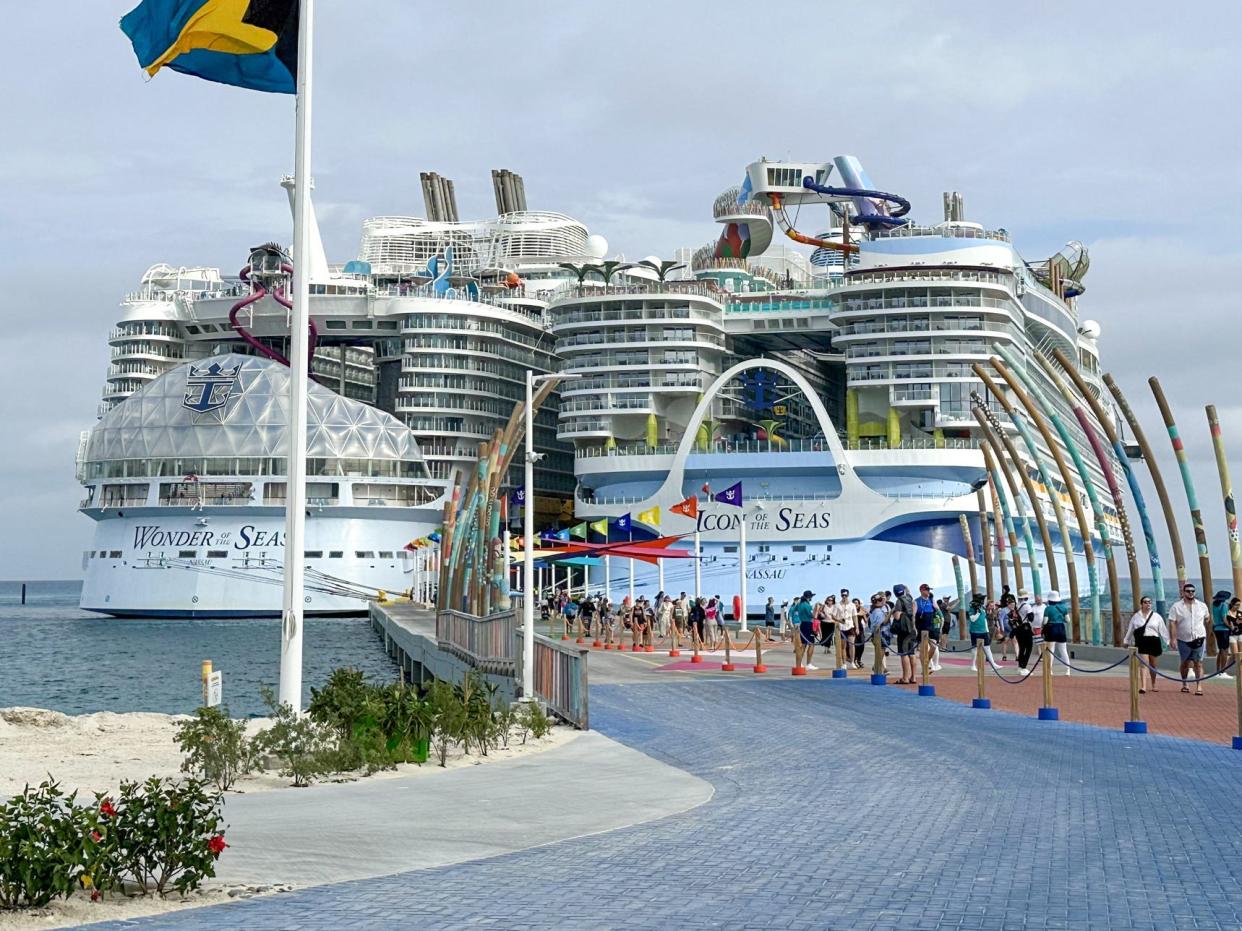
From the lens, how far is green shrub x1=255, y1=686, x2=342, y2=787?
48.1ft

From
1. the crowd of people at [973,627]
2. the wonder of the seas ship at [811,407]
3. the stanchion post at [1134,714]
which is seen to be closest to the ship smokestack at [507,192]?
the wonder of the seas ship at [811,407]

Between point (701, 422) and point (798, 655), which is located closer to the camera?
point (798, 655)

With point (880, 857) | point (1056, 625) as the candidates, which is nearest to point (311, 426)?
point (1056, 625)

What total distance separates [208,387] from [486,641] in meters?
51.7

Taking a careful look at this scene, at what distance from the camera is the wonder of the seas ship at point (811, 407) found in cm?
6456

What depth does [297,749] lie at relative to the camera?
14859mm

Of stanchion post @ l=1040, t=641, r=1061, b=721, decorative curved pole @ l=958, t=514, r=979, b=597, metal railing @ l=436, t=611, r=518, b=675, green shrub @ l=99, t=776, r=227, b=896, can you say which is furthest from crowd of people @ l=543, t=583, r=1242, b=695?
green shrub @ l=99, t=776, r=227, b=896

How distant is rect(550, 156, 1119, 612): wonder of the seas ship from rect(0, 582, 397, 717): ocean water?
1416cm

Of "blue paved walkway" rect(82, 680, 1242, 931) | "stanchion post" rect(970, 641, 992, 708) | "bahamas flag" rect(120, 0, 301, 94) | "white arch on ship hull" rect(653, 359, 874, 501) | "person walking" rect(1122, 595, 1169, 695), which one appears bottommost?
"blue paved walkway" rect(82, 680, 1242, 931)

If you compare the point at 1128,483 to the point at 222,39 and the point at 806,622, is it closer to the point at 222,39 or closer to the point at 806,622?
the point at 806,622

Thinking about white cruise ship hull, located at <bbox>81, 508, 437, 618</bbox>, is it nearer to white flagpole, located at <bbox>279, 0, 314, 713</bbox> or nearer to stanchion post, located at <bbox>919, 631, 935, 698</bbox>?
stanchion post, located at <bbox>919, 631, 935, 698</bbox>

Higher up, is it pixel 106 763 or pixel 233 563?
pixel 233 563

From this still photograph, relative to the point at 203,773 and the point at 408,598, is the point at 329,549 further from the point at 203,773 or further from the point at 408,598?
the point at 203,773

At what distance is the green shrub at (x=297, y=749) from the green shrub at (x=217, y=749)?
20cm
